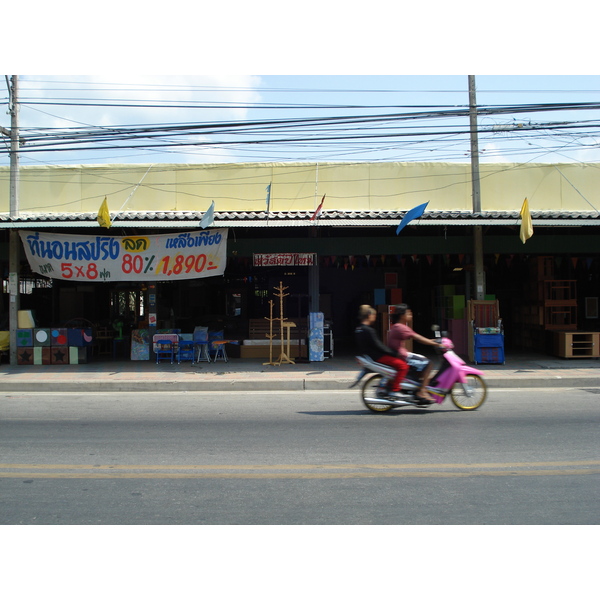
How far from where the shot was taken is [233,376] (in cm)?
1281

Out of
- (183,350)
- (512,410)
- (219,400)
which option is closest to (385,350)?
(512,410)

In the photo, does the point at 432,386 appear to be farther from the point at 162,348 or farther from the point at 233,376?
the point at 162,348

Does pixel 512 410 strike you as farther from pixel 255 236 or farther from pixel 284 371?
pixel 255 236

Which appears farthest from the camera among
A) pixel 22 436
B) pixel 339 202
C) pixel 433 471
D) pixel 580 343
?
pixel 339 202

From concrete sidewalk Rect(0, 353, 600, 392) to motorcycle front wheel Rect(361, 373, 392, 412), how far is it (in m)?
3.05

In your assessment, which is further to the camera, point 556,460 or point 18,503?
point 556,460

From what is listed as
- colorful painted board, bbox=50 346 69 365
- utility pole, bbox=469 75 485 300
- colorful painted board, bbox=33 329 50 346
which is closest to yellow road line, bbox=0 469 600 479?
utility pole, bbox=469 75 485 300

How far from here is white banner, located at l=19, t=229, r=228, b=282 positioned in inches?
560

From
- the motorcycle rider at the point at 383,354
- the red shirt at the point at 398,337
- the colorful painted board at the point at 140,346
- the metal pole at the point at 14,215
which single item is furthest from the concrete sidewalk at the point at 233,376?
the red shirt at the point at 398,337

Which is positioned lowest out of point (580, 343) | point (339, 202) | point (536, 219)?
point (580, 343)

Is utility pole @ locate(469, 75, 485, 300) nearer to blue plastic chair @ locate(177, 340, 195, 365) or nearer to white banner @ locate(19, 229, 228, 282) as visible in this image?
white banner @ locate(19, 229, 228, 282)

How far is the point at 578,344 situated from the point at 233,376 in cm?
952

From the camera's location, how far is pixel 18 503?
498 cm

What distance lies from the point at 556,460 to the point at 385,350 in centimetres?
303
